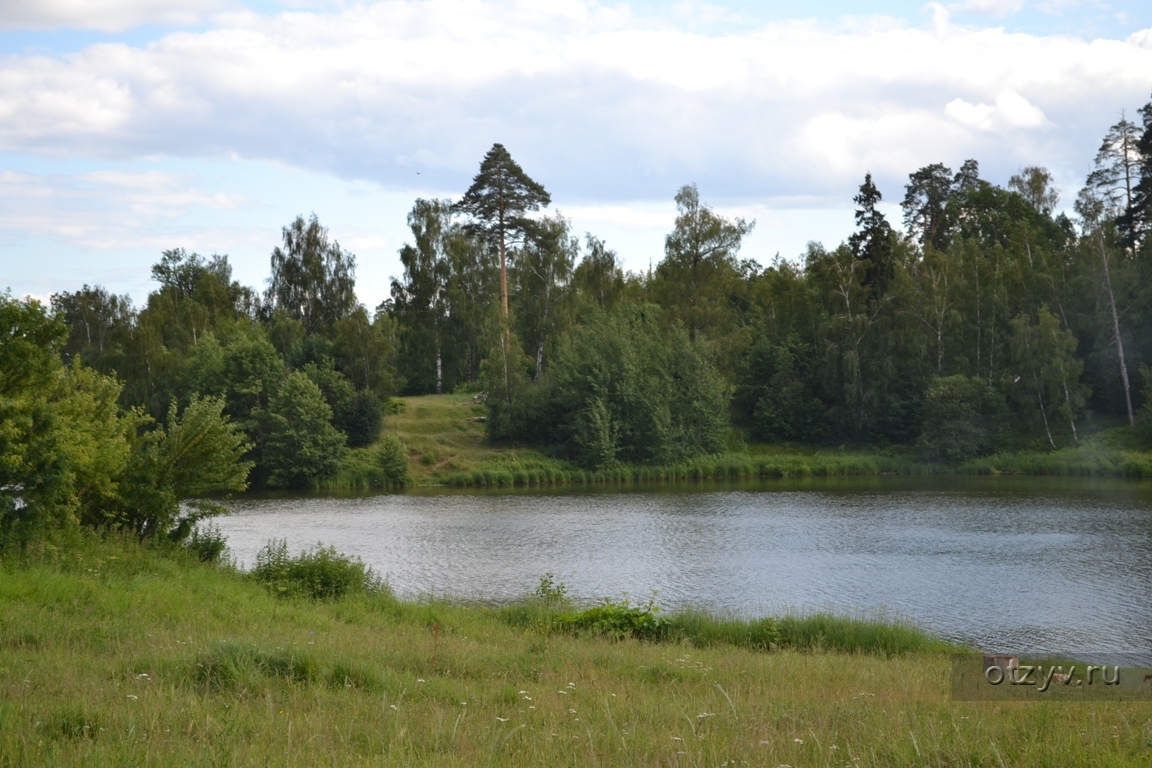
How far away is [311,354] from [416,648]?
47.2 meters

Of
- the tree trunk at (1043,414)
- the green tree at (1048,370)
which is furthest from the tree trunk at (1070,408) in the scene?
the tree trunk at (1043,414)

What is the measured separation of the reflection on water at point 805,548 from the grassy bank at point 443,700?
6130 mm

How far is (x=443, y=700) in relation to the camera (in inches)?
275

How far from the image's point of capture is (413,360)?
65438 millimetres

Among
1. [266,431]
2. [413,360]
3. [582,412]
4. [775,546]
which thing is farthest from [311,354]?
[775,546]

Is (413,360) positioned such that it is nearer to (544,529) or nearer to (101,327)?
(101,327)

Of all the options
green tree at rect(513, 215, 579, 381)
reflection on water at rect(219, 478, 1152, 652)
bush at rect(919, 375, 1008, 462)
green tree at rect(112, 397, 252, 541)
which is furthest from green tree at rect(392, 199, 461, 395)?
green tree at rect(112, 397, 252, 541)

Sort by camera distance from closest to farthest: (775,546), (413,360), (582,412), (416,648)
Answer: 1. (416,648)
2. (775,546)
3. (582,412)
4. (413,360)

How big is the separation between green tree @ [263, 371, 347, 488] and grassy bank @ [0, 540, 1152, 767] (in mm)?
35408

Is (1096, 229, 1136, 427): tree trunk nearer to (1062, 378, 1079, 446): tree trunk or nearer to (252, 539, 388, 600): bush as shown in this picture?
(1062, 378, 1079, 446): tree trunk

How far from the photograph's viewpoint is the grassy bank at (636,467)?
4794 cm

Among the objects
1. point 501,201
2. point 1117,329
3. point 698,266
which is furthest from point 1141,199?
point 501,201

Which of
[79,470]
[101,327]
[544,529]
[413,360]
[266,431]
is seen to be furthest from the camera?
[101,327]

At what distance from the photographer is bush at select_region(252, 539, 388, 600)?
15672 mm
